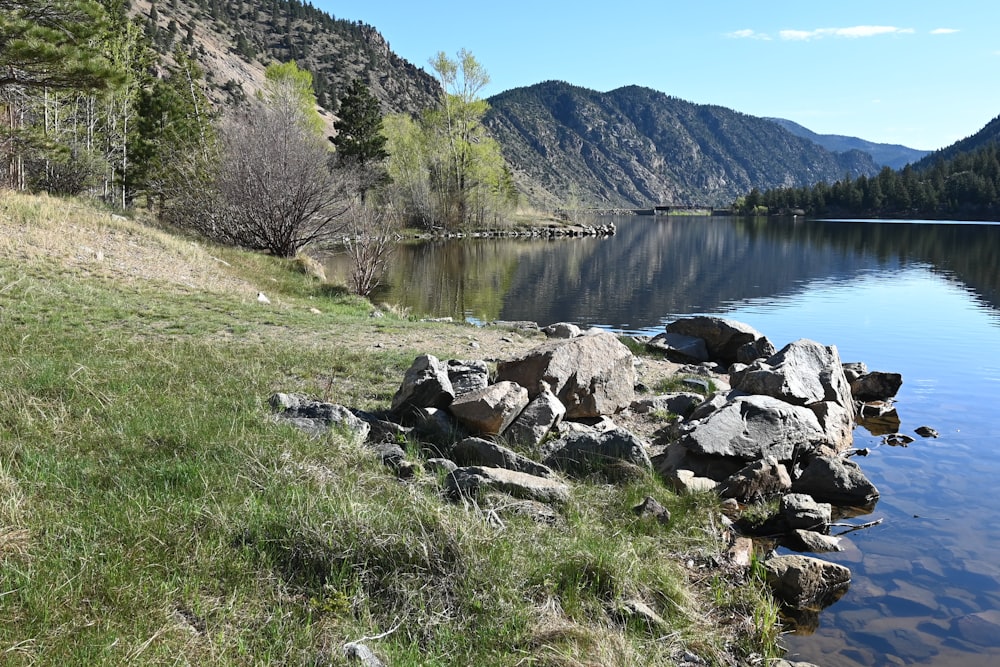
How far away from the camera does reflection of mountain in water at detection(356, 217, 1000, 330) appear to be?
1164 inches

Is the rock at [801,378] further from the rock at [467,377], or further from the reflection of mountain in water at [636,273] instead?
the reflection of mountain in water at [636,273]

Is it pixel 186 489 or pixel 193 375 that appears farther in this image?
pixel 193 375

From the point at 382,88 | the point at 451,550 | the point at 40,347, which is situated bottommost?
the point at 451,550

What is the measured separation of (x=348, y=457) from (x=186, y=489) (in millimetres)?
1652

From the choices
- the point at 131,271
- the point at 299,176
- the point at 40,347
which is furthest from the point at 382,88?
the point at 40,347

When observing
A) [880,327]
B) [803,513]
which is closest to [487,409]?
[803,513]

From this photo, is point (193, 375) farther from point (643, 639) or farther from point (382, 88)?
point (382, 88)

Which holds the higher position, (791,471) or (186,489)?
(186,489)

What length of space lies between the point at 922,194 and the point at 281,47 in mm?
141587

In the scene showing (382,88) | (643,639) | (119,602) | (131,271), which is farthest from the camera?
(382,88)

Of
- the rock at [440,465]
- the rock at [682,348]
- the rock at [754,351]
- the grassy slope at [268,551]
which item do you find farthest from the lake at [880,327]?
the rock at [682,348]

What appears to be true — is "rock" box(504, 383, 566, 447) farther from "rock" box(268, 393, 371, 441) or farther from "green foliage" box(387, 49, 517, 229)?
"green foliage" box(387, 49, 517, 229)

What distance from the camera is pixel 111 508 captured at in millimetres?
4934

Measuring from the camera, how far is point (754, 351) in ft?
60.0
